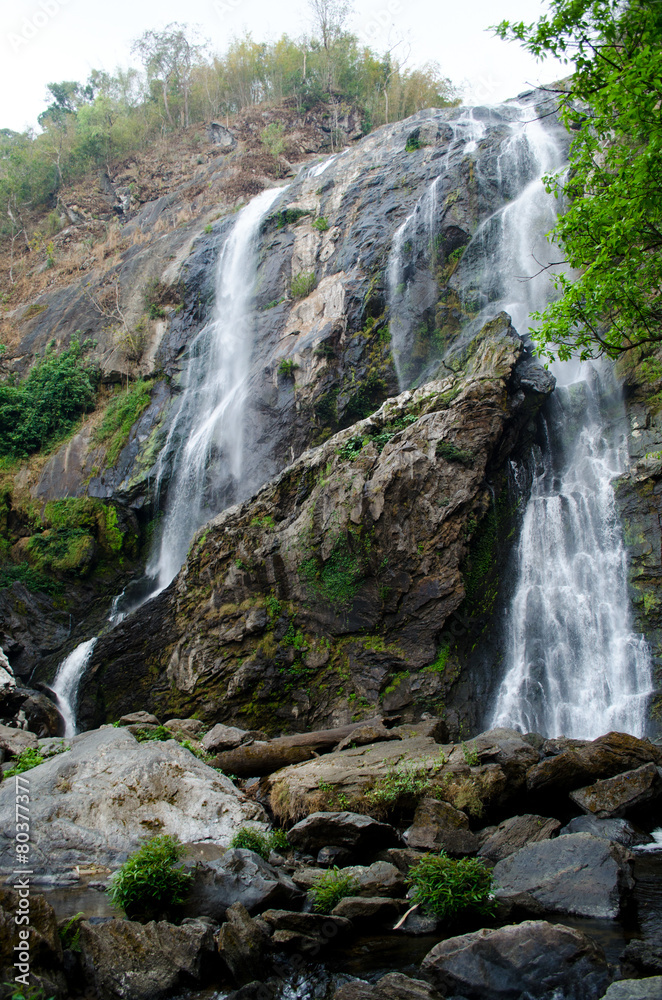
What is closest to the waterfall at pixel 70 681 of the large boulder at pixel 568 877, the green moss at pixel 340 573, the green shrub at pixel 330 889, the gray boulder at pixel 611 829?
the green moss at pixel 340 573

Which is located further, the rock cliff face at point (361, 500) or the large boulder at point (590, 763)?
the rock cliff face at point (361, 500)

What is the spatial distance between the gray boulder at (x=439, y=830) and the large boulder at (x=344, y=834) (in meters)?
0.32

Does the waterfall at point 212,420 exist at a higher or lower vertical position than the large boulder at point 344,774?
higher

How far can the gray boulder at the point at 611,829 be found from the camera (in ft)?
23.3

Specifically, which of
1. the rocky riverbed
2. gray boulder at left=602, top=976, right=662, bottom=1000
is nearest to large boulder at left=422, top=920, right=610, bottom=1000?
the rocky riverbed

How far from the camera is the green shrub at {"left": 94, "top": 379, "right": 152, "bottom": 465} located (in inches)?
982

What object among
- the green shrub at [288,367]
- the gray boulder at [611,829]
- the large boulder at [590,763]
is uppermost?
the green shrub at [288,367]

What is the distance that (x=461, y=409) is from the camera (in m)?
14.5

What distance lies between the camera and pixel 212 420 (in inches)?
898

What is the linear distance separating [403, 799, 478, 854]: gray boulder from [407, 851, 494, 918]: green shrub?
100cm

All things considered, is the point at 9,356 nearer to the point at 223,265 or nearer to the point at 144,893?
the point at 223,265

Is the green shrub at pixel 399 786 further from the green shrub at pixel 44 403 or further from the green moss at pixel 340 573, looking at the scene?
the green shrub at pixel 44 403

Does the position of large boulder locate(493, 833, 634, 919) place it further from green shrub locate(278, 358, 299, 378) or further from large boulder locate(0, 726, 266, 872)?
green shrub locate(278, 358, 299, 378)

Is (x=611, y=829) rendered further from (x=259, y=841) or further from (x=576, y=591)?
(x=576, y=591)
